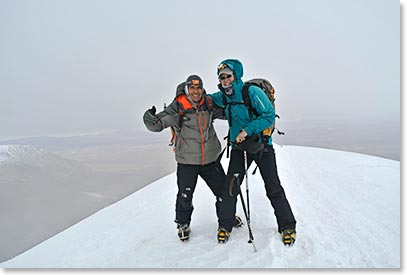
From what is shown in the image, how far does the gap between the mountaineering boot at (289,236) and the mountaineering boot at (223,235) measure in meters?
0.77

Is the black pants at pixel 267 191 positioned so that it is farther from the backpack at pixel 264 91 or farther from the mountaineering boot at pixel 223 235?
the backpack at pixel 264 91

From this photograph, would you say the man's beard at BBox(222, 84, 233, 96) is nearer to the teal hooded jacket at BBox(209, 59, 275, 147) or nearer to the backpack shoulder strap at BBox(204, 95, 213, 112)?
the teal hooded jacket at BBox(209, 59, 275, 147)

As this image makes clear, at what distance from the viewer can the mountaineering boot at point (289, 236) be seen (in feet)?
10.7

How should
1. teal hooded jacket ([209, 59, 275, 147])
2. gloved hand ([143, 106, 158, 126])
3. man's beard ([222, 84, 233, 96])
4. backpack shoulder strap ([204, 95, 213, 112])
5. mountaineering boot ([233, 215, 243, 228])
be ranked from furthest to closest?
mountaineering boot ([233, 215, 243, 228]), backpack shoulder strap ([204, 95, 213, 112]), gloved hand ([143, 106, 158, 126]), man's beard ([222, 84, 233, 96]), teal hooded jacket ([209, 59, 275, 147])

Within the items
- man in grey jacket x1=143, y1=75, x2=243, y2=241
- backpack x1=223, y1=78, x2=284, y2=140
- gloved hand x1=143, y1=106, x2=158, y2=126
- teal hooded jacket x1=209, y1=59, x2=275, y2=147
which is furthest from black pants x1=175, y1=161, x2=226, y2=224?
backpack x1=223, y1=78, x2=284, y2=140

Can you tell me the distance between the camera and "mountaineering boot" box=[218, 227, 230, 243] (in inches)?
138

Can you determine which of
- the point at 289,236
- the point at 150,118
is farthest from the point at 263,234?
the point at 150,118

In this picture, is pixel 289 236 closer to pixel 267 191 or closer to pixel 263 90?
pixel 267 191

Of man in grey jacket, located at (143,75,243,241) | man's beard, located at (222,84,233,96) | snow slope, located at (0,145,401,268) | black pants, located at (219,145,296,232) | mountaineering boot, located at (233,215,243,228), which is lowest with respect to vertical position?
snow slope, located at (0,145,401,268)

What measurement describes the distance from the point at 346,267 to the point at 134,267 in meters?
2.73

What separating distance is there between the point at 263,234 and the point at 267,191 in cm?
65

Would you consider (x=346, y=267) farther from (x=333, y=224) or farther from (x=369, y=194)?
(x=369, y=194)

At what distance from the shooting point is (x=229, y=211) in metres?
3.56

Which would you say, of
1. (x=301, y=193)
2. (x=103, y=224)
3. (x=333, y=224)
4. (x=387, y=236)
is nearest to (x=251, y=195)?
(x=301, y=193)
